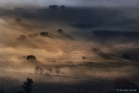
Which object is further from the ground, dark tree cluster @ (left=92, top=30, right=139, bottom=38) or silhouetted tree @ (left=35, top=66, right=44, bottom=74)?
dark tree cluster @ (left=92, top=30, right=139, bottom=38)

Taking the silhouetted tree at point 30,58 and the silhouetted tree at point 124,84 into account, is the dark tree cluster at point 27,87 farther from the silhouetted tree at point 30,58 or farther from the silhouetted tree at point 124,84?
the silhouetted tree at point 124,84

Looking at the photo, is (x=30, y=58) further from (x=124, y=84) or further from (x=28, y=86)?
(x=124, y=84)

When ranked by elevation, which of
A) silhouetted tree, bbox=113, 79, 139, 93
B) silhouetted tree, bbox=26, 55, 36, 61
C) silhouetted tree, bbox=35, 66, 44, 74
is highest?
silhouetted tree, bbox=26, 55, 36, 61

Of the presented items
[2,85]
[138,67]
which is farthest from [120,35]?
[2,85]

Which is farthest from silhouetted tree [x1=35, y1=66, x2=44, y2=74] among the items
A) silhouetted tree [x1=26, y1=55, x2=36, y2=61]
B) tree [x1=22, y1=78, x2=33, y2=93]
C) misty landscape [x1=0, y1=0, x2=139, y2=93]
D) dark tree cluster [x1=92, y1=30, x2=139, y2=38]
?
dark tree cluster [x1=92, y1=30, x2=139, y2=38]

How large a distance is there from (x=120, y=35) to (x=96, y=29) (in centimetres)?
770

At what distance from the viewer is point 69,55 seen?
43406 mm

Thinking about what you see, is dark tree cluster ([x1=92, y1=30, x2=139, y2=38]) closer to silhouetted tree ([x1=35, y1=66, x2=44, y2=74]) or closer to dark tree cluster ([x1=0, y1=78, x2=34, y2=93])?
silhouetted tree ([x1=35, y1=66, x2=44, y2=74])

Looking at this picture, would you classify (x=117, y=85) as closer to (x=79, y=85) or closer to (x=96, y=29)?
(x=79, y=85)

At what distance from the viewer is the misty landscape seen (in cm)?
3061

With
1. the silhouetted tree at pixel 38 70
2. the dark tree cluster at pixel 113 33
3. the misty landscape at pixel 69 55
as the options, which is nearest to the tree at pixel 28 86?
the misty landscape at pixel 69 55

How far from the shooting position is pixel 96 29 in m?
63.6

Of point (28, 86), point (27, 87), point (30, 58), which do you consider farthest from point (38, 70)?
point (27, 87)

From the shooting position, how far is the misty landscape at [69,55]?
30.6 meters
